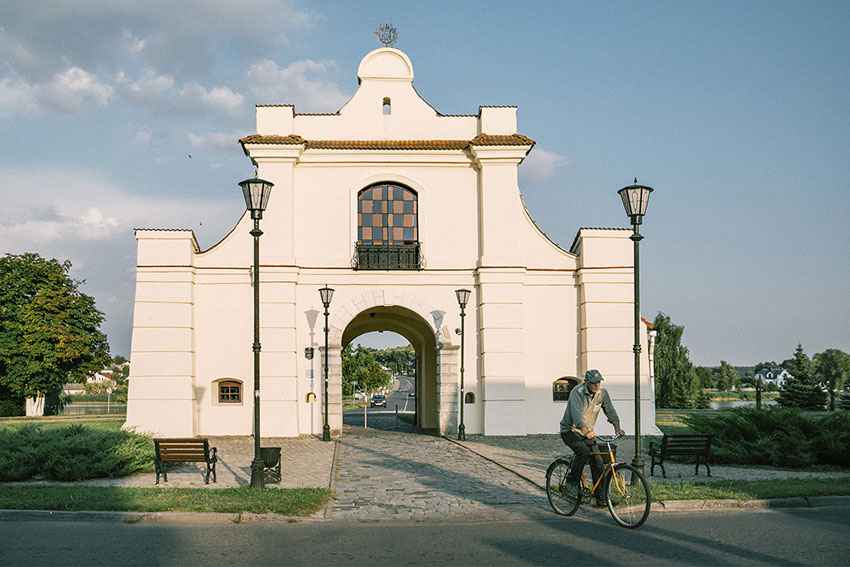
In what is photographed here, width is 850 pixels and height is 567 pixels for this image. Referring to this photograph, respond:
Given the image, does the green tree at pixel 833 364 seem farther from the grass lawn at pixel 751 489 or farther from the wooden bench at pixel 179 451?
the wooden bench at pixel 179 451

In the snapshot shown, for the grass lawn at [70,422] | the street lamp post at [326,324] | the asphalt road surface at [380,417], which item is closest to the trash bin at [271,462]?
the grass lawn at [70,422]

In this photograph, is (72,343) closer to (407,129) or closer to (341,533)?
(407,129)

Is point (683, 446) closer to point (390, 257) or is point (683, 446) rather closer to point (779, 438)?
point (779, 438)

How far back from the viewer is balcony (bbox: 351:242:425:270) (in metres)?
22.8

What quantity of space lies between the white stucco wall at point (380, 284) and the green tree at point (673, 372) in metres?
40.2

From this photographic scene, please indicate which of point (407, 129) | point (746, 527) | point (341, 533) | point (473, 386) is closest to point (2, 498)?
point (341, 533)

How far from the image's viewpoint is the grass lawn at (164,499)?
31.7 ft

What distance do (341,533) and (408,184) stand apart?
15732mm

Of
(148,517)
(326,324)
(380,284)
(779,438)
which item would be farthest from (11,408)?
(779,438)

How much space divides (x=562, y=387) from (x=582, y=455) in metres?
14.0

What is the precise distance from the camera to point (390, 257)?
22859 mm

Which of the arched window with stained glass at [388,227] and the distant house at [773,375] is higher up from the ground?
the arched window with stained glass at [388,227]

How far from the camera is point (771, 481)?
39.4 feet

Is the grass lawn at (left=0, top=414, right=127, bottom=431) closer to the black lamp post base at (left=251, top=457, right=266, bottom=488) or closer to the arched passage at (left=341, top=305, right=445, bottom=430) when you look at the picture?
the black lamp post base at (left=251, top=457, right=266, bottom=488)
